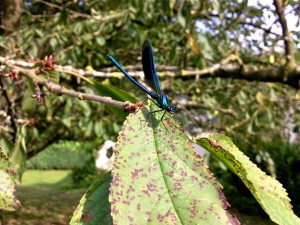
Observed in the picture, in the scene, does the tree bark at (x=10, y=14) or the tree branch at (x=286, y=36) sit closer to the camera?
the tree branch at (x=286, y=36)

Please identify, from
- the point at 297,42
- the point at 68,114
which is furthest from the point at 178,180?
the point at 68,114

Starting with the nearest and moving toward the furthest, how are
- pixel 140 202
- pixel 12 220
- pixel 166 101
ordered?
pixel 140 202 → pixel 166 101 → pixel 12 220

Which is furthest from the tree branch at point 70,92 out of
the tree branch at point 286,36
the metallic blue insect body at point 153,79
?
the tree branch at point 286,36

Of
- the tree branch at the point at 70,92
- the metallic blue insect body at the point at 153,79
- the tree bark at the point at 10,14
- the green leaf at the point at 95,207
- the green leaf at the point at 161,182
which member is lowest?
the green leaf at the point at 95,207

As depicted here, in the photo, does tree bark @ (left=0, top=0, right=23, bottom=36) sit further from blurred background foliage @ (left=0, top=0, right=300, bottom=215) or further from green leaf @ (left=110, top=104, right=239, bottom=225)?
green leaf @ (left=110, top=104, right=239, bottom=225)

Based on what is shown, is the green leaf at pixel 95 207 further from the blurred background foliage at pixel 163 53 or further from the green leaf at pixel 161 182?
the blurred background foliage at pixel 163 53

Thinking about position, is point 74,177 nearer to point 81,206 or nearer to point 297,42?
point 297,42

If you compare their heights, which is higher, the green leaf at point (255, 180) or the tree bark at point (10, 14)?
the tree bark at point (10, 14)
